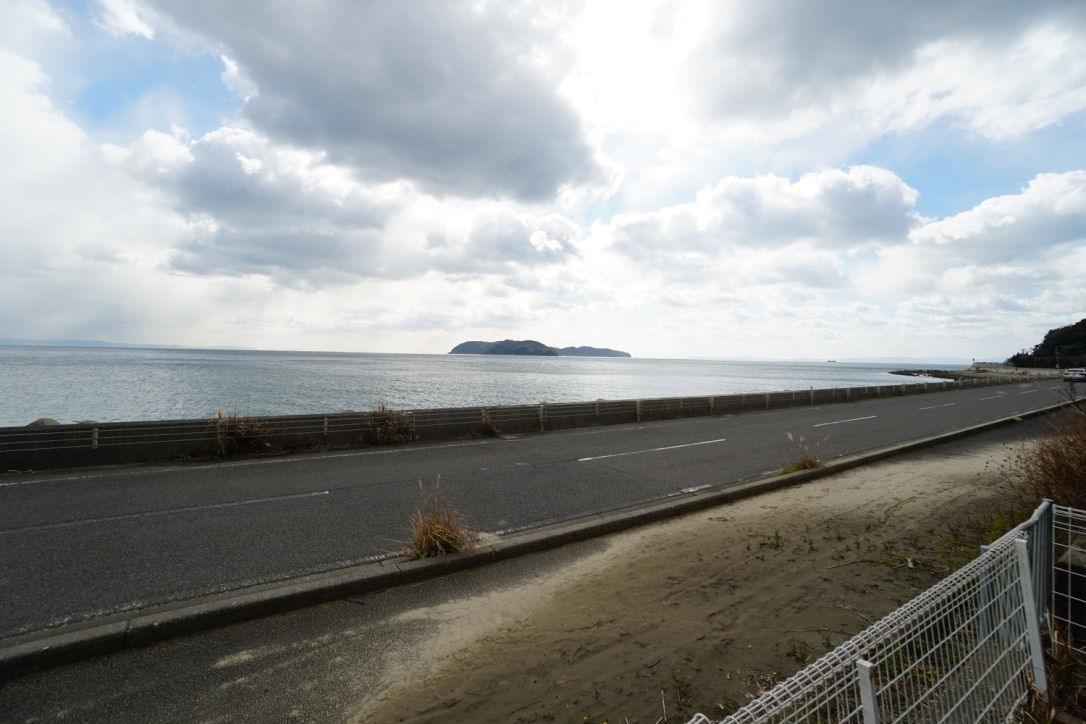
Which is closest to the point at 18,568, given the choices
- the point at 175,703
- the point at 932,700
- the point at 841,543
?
the point at 175,703

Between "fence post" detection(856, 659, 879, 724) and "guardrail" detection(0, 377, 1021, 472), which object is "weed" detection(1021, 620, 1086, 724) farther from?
"guardrail" detection(0, 377, 1021, 472)

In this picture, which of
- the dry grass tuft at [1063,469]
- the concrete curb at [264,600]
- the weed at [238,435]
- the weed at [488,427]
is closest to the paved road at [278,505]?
the concrete curb at [264,600]

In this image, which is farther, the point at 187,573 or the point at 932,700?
the point at 187,573

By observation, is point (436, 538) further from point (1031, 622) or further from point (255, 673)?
point (1031, 622)

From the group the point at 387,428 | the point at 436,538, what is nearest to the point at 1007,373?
the point at 387,428

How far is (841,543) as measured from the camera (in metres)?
5.81

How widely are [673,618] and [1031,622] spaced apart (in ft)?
7.32

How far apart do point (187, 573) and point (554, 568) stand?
11.7 ft

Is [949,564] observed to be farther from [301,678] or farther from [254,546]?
[254,546]

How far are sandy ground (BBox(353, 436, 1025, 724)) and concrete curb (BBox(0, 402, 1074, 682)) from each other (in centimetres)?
52

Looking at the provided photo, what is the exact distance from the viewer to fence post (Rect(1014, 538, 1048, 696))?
9.68 ft

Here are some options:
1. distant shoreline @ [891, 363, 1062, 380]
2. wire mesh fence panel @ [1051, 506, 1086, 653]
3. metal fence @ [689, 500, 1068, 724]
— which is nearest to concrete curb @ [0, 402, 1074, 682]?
metal fence @ [689, 500, 1068, 724]

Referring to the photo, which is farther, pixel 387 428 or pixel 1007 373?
pixel 1007 373

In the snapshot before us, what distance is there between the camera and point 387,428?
1216 cm
